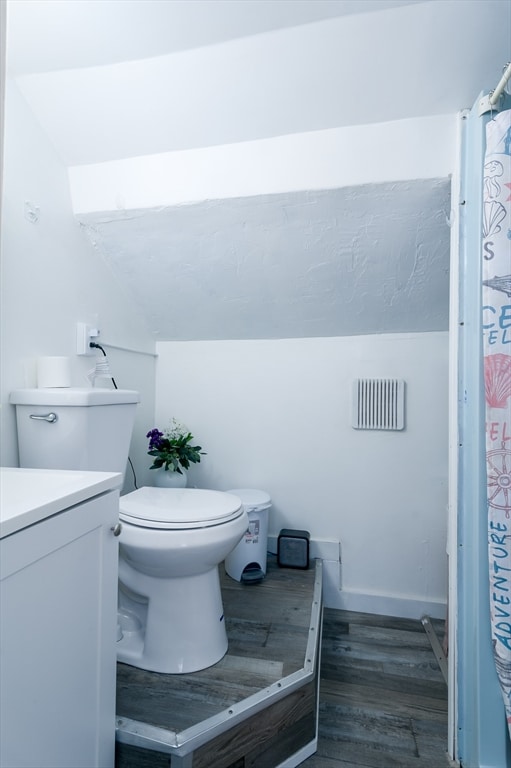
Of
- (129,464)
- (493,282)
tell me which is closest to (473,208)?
(493,282)

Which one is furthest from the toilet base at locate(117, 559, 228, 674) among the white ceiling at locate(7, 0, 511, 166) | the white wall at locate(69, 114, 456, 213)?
the white ceiling at locate(7, 0, 511, 166)

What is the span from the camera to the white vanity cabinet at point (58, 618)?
0.49 m

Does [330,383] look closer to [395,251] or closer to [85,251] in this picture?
[395,251]

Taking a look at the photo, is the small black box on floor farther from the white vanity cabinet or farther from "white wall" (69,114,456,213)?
"white wall" (69,114,456,213)

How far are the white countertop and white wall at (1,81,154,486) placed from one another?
429mm

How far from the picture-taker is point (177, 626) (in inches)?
41.1

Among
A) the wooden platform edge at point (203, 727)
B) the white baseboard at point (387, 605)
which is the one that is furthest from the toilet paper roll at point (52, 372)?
the white baseboard at point (387, 605)

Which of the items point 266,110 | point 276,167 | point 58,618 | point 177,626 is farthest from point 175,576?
point 266,110

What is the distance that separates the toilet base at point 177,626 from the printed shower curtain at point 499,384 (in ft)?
2.36

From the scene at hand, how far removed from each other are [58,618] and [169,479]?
3.47ft

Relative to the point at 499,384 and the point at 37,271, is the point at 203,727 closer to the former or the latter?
the point at 499,384

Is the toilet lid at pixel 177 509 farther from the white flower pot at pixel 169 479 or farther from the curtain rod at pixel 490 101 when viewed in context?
the curtain rod at pixel 490 101

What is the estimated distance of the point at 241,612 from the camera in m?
1.35

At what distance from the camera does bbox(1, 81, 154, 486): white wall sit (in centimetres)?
107
